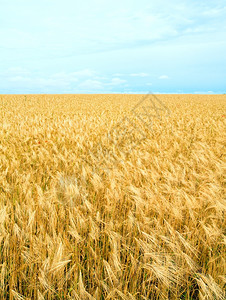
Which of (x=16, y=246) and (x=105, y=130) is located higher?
(x=105, y=130)

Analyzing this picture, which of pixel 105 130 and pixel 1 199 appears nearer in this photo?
pixel 1 199

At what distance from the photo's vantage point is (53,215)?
148cm

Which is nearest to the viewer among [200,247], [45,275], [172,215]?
[45,275]

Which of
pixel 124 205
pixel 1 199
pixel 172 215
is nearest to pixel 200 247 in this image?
pixel 172 215

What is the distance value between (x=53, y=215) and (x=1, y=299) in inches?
19.7

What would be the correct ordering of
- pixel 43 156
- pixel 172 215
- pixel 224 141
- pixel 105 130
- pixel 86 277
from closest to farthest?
pixel 86 277 < pixel 172 215 < pixel 43 156 < pixel 224 141 < pixel 105 130

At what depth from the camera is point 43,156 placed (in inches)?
125

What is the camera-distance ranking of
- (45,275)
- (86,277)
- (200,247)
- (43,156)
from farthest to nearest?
(43,156)
(200,247)
(86,277)
(45,275)

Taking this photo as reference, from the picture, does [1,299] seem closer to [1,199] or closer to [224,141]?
[1,199]

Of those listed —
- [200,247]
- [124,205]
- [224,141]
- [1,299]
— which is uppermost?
[224,141]

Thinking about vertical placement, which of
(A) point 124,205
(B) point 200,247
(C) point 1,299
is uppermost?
(A) point 124,205

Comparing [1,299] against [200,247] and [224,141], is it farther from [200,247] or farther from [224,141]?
[224,141]

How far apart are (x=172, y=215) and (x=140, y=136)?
349 cm

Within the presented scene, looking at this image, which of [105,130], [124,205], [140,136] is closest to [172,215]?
[124,205]
